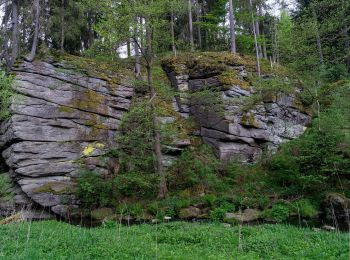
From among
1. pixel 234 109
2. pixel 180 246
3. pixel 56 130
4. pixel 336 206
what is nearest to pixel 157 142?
pixel 56 130

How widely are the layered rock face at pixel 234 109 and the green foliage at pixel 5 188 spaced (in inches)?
423

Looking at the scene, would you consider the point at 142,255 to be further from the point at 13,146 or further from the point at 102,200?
the point at 13,146

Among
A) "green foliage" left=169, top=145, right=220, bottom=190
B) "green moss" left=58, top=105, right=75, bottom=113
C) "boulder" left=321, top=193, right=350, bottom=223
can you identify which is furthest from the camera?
"green moss" left=58, top=105, right=75, bottom=113

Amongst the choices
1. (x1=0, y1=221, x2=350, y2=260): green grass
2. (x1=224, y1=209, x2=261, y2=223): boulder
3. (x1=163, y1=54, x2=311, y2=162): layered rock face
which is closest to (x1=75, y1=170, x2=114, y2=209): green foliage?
(x1=224, y1=209, x2=261, y2=223): boulder

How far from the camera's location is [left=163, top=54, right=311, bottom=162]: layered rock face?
21.7 m

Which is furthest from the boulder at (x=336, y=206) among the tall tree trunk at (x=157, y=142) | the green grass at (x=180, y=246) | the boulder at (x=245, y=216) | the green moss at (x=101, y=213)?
the green moss at (x=101, y=213)

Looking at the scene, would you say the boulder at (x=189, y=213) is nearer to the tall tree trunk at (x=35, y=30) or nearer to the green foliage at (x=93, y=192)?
the green foliage at (x=93, y=192)

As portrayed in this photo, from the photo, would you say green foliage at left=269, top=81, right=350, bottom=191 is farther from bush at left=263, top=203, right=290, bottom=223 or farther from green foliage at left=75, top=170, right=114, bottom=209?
green foliage at left=75, top=170, right=114, bottom=209

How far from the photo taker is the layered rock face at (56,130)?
17.5 metres

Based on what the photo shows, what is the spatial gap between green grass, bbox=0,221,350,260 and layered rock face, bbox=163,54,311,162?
12.0m

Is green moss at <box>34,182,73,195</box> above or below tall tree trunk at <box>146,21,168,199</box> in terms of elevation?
below

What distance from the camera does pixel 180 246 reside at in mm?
8289

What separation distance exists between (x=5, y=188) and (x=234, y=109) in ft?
46.6

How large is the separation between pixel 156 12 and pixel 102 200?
1004 cm
